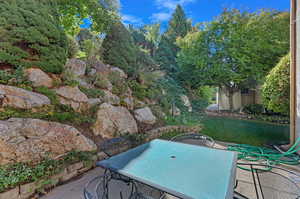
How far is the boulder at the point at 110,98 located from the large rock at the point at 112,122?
0.96ft

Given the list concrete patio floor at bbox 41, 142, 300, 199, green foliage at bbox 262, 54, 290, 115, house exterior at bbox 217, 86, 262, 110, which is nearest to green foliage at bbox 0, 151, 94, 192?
concrete patio floor at bbox 41, 142, 300, 199

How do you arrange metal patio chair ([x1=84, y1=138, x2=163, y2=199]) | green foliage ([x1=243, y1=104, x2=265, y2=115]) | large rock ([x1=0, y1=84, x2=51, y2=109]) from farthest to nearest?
green foliage ([x1=243, y1=104, x2=265, y2=115]), large rock ([x1=0, y1=84, x2=51, y2=109]), metal patio chair ([x1=84, y1=138, x2=163, y2=199])

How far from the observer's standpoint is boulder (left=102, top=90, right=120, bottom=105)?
3.86 metres

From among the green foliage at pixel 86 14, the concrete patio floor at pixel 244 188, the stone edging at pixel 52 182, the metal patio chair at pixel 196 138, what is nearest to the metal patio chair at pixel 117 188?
the concrete patio floor at pixel 244 188

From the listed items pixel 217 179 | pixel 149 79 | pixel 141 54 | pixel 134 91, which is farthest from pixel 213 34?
pixel 217 179

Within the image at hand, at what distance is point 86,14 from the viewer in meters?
5.72

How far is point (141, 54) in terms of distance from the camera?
7473 mm

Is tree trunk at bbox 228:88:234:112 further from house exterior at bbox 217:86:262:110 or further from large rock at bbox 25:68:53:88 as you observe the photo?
large rock at bbox 25:68:53:88

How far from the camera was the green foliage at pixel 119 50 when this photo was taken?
5543mm

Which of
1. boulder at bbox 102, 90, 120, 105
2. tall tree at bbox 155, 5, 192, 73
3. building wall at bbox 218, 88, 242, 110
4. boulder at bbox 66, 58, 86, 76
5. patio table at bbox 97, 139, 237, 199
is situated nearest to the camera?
patio table at bbox 97, 139, 237, 199

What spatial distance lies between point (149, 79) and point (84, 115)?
3324 millimetres

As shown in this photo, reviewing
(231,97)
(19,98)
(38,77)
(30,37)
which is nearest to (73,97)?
(38,77)

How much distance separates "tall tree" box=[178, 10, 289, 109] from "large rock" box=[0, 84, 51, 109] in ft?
28.8

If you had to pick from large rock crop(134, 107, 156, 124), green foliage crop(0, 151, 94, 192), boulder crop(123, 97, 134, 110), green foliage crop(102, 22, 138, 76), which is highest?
green foliage crop(102, 22, 138, 76)
